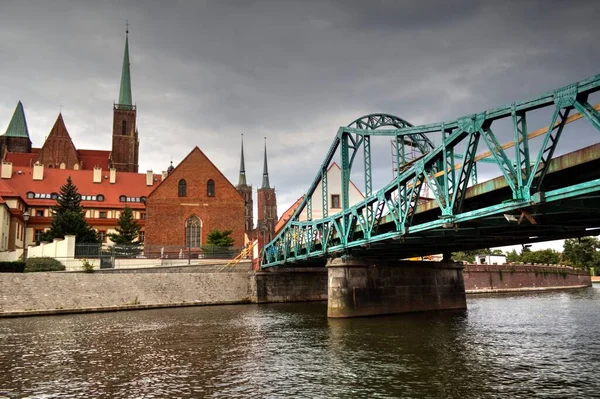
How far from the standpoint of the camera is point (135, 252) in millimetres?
55562

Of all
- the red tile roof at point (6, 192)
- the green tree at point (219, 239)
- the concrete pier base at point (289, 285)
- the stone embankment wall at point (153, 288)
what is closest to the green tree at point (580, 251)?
the concrete pier base at point (289, 285)

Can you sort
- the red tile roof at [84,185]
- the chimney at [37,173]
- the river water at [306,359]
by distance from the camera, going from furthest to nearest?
the chimney at [37,173], the red tile roof at [84,185], the river water at [306,359]

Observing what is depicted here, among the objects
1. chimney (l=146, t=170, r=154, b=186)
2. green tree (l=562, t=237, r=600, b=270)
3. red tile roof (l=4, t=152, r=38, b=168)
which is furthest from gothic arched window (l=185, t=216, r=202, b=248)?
green tree (l=562, t=237, r=600, b=270)

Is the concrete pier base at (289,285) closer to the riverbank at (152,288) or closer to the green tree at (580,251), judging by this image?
the riverbank at (152,288)

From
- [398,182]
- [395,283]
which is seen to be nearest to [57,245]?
[395,283]

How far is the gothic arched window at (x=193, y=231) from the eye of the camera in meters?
70.4

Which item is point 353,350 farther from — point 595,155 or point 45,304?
point 45,304

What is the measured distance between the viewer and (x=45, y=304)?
37.9 meters

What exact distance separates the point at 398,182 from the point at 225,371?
1202 cm

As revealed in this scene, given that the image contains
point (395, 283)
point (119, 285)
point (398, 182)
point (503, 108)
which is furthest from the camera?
point (119, 285)

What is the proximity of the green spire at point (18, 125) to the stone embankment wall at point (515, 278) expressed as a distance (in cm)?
8879

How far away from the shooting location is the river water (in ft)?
45.3

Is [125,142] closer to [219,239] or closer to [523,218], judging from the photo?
[219,239]

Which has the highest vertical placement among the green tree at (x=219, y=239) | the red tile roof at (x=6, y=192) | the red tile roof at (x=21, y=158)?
the red tile roof at (x=21, y=158)
